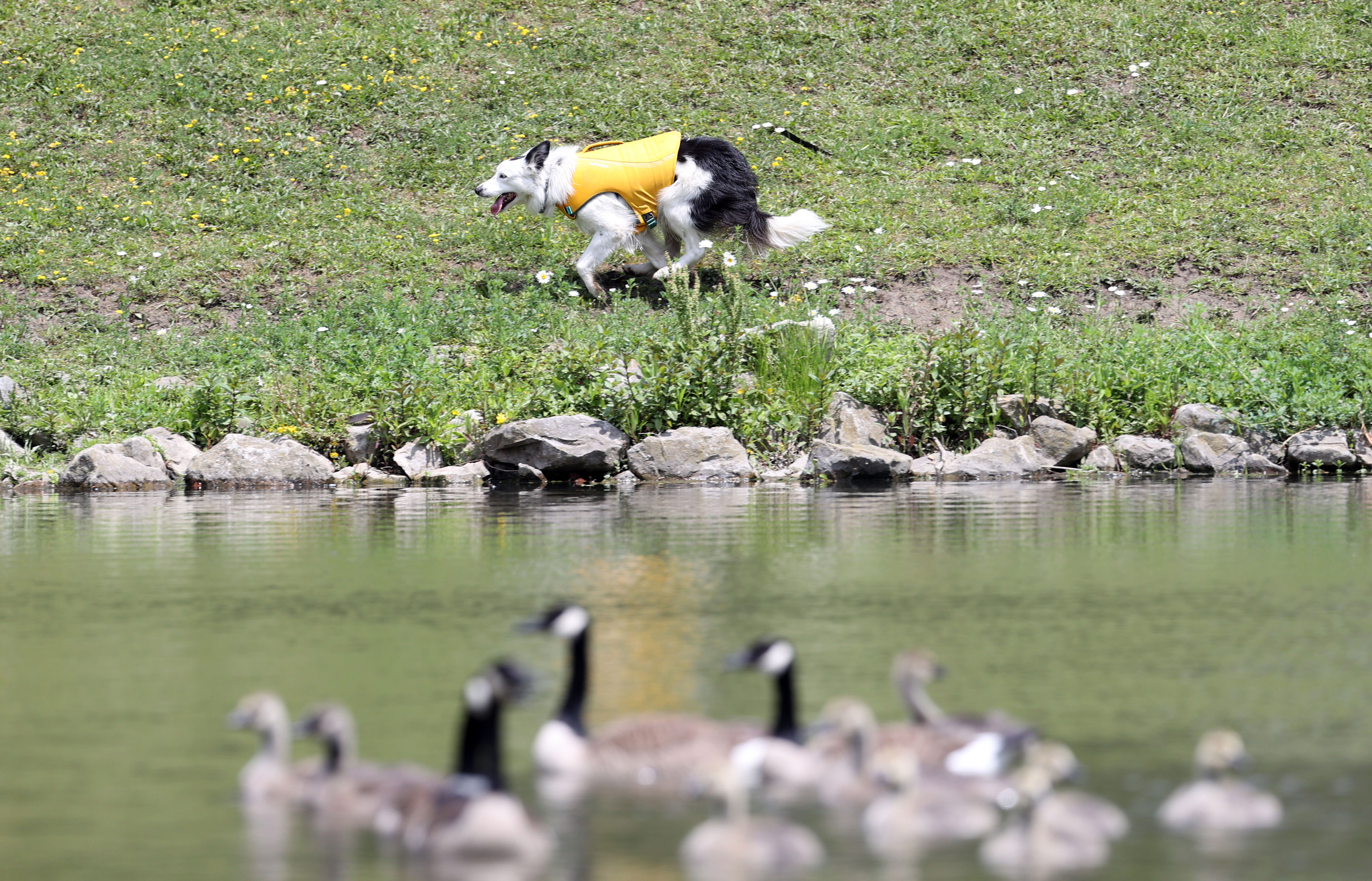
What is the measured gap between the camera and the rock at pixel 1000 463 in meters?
15.5

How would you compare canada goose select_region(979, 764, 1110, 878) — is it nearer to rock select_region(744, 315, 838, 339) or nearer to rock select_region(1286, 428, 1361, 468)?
rock select_region(1286, 428, 1361, 468)

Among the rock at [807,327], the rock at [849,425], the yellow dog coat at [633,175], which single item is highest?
the yellow dog coat at [633,175]

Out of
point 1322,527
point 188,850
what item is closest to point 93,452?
point 1322,527

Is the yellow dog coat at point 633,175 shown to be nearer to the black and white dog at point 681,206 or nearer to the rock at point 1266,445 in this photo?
the black and white dog at point 681,206

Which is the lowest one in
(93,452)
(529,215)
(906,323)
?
(93,452)

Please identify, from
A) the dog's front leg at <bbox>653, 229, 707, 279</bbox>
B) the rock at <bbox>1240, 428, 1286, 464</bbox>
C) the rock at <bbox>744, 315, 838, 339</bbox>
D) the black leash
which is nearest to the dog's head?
the dog's front leg at <bbox>653, 229, 707, 279</bbox>

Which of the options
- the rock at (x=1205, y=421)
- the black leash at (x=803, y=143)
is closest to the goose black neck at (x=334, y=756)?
the rock at (x=1205, y=421)

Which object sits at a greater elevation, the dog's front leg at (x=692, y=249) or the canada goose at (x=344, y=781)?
the dog's front leg at (x=692, y=249)

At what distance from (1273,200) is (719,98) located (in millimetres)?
7973

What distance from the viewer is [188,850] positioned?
4.73 meters

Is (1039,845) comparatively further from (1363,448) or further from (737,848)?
(1363,448)

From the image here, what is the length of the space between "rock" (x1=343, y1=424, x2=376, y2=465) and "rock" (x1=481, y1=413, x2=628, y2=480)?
1311 mm

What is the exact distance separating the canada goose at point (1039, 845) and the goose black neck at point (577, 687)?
1485mm

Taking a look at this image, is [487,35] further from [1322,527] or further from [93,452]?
[1322,527]
